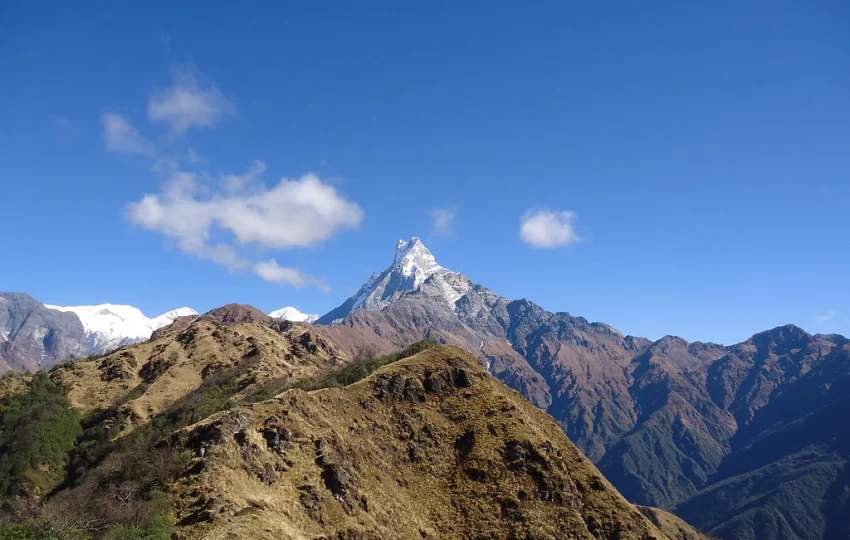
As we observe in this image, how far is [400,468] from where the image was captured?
102688mm

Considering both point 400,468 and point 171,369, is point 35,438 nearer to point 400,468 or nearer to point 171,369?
point 171,369

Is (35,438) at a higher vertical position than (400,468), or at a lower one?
higher

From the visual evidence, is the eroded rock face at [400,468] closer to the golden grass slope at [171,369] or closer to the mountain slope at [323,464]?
the mountain slope at [323,464]

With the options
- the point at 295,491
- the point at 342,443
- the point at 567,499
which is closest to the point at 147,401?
the point at 342,443

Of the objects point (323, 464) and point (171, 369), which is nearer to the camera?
point (323, 464)

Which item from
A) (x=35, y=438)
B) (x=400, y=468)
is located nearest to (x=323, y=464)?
(x=400, y=468)

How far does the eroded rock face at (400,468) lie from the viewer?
74375mm

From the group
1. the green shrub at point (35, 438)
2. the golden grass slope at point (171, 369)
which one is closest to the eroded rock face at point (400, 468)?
the golden grass slope at point (171, 369)

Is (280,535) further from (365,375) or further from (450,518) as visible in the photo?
(365,375)

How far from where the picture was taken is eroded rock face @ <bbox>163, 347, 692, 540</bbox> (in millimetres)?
74375

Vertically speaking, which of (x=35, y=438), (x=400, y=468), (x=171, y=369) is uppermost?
(x=171, y=369)

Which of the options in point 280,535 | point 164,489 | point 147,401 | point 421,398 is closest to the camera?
point 280,535

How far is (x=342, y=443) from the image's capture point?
96.6 m

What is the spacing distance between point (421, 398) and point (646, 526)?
157 feet
